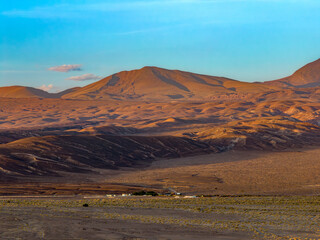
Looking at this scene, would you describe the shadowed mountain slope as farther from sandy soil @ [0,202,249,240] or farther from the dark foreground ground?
sandy soil @ [0,202,249,240]

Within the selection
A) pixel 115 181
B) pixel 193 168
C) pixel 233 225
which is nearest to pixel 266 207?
pixel 233 225

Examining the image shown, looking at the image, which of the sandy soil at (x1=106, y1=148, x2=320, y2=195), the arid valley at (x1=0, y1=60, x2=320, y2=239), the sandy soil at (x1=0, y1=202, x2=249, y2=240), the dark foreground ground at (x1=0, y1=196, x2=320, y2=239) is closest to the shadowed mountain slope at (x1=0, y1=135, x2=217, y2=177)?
the arid valley at (x1=0, y1=60, x2=320, y2=239)

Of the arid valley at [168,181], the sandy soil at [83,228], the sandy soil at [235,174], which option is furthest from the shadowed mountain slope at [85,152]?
the sandy soil at [83,228]

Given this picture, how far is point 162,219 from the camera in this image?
28781mm

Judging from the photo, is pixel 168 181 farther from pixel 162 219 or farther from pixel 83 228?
pixel 83 228

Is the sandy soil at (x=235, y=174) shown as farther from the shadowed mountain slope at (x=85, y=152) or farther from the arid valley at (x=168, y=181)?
the shadowed mountain slope at (x=85, y=152)

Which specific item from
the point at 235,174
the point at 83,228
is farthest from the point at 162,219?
the point at 235,174

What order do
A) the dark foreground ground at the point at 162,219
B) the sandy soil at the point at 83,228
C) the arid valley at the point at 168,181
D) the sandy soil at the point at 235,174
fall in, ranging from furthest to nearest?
the sandy soil at the point at 235,174 → the arid valley at the point at 168,181 → the dark foreground ground at the point at 162,219 → the sandy soil at the point at 83,228

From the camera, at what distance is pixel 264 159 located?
98625 mm

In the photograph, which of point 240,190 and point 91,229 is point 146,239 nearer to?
point 91,229

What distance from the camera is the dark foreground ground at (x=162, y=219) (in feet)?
75.8

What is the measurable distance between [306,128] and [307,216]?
4840 inches

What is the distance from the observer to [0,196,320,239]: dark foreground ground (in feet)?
75.8

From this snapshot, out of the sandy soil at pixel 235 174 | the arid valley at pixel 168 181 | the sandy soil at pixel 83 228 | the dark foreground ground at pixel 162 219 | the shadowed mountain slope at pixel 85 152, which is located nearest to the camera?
the sandy soil at pixel 83 228
